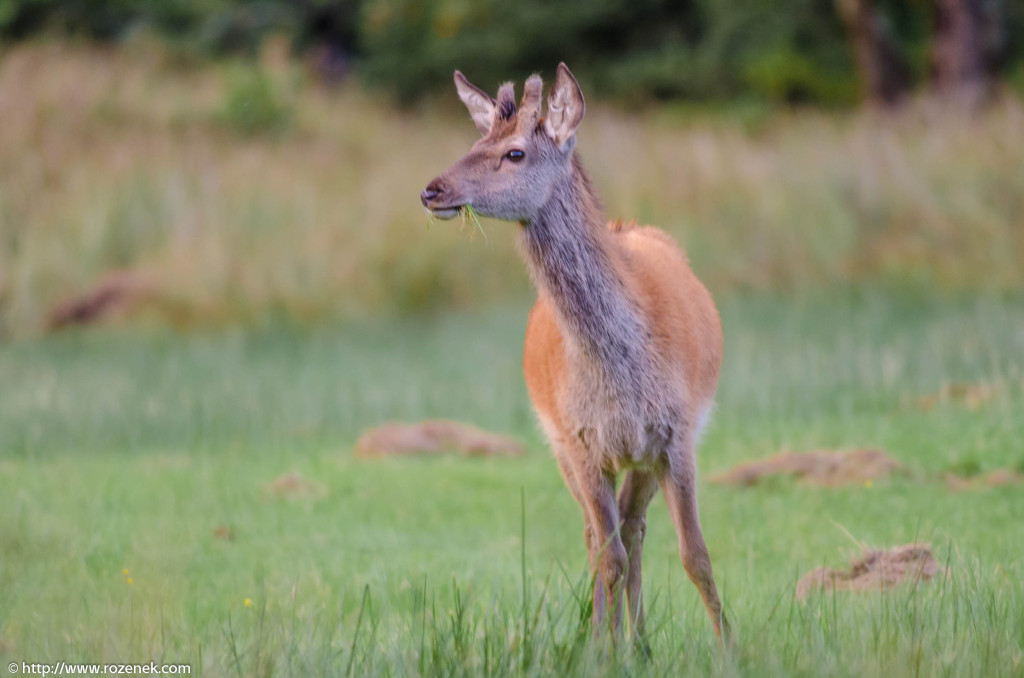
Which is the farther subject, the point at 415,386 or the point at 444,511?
the point at 415,386

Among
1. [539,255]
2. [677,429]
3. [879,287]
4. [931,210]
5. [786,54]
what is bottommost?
[677,429]

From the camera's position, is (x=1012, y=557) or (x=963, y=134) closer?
(x=1012, y=557)

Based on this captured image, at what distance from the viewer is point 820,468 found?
8.64 m

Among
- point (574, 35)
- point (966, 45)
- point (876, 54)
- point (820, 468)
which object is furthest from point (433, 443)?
point (574, 35)

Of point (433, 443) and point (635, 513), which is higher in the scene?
point (433, 443)

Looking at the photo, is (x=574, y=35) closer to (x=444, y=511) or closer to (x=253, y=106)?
(x=253, y=106)

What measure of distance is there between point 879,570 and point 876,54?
64.9 ft

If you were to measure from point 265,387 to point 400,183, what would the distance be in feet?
27.0

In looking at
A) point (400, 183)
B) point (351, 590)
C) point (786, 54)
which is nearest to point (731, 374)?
point (351, 590)

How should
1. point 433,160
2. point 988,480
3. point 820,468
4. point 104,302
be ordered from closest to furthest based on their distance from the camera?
point 988,480
point 820,468
point 104,302
point 433,160

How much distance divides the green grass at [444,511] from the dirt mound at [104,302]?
1.96 feet

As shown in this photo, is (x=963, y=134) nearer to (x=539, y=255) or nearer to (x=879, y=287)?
A: (x=879, y=287)

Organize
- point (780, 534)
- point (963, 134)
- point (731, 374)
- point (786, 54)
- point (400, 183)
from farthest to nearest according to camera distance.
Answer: point (786, 54), point (400, 183), point (963, 134), point (731, 374), point (780, 534)

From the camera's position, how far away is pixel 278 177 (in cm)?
2056
